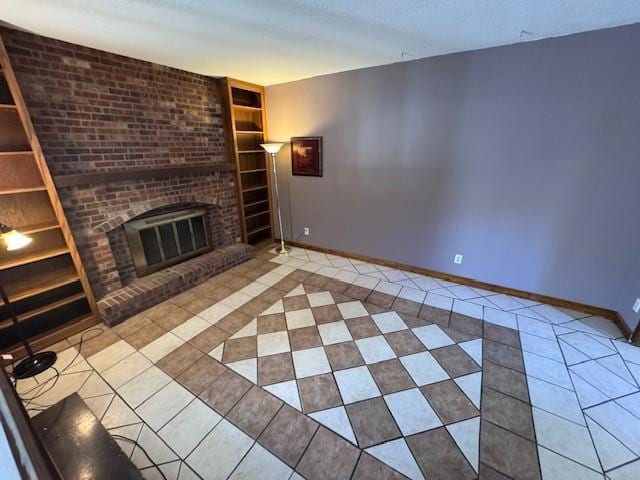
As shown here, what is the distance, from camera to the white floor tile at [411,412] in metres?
1.51

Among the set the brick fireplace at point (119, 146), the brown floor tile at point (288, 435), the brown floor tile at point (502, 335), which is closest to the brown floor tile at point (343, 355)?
the brown floor tile at point (288, 435)

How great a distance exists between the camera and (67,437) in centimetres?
142

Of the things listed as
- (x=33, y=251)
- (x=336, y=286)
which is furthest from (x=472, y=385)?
(x=33, y=251)

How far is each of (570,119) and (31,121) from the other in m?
4.32

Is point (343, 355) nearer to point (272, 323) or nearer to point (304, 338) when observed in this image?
point (304, 338)

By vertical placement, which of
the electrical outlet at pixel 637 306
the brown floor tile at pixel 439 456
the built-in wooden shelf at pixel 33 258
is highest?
the built-in wooden shelf at pixel 33 258

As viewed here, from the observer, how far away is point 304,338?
7.30 feet

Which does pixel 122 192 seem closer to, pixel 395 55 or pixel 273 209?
pixel 273 209

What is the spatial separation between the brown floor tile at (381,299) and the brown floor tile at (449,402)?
957 mm

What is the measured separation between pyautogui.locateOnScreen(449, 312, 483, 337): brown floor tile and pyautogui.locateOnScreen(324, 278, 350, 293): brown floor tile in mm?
1128

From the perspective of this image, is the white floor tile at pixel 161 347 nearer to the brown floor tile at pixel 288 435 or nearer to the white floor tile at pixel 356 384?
the brown floor tile at pixel 288 435

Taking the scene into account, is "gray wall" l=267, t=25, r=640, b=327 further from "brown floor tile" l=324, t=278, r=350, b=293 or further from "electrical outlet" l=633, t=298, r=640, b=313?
"brown floor tile" l=324, t=278, r=350, b=293

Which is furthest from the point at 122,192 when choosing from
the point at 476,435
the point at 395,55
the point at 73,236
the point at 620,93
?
the point at 620,93

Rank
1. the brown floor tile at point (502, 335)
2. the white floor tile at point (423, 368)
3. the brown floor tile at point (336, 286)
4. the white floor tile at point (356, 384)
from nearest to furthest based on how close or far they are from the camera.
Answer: the white floor tile at point (356, 384), the white floor tile at point (423, 368), the brown floor tile at point (502, 335), the brown floor tile at point (336, 286)
